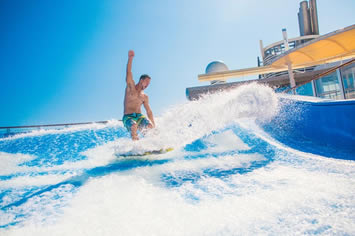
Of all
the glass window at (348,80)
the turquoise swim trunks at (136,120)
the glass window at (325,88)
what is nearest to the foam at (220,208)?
the turquoise swim trunks at (136,120)

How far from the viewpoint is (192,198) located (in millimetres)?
1707

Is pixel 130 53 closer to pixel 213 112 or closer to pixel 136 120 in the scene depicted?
pixel 136 120

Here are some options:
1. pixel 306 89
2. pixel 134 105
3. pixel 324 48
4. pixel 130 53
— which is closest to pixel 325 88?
pixel 306 89

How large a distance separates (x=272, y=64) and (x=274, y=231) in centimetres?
1228

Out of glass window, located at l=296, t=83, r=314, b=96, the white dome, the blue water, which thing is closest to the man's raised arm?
the blue water

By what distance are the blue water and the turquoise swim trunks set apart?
1.07 meters

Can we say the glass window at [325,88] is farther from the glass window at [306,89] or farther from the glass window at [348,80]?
the glass window at [348,80]

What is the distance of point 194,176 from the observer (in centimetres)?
234

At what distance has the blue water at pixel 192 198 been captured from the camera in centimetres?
124

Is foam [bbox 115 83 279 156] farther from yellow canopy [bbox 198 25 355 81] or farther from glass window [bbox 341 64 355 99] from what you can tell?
yellow canopy [bbox 198 25 355 81]

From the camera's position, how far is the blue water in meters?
1.24

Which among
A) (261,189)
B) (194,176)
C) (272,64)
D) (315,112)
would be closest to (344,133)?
(315,112)

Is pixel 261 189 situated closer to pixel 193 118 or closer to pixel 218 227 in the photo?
pixel 218 227

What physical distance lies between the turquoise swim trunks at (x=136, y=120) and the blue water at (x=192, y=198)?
1.07 meters
